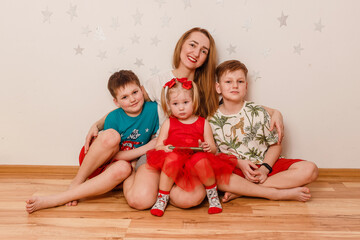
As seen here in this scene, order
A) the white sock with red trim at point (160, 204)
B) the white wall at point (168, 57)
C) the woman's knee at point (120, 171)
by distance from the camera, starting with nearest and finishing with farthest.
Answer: the white sock with red trim at point (160, 204), the woman's knee at point (120, 171), the white wall at point (168, 57)

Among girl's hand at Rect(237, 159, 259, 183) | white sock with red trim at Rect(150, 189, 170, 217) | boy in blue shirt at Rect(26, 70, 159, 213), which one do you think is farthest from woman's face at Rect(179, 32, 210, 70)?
white sock with red trim at Rect(150, 189, 170, 217)

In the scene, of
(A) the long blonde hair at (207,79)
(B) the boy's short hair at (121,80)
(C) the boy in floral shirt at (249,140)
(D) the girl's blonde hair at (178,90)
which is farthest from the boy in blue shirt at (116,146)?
(C) the boy in floral shirt at (249,140)

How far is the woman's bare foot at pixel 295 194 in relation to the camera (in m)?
1.38

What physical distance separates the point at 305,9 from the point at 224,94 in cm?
60

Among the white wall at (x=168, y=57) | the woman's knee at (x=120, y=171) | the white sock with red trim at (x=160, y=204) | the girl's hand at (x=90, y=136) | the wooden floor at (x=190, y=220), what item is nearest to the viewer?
the wooden floor at (x=190, y=220)

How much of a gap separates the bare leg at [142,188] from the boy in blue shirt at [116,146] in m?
0.06

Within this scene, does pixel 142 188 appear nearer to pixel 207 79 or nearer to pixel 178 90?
pixel 178 90

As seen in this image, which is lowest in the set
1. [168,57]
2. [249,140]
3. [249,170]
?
[249,170]

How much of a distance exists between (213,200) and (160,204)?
0.22 meters

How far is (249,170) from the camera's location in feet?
4.62

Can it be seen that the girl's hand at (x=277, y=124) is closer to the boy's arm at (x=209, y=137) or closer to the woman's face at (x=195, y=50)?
the boy's arm at (x=209, y=137)

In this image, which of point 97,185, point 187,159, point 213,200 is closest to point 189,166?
point 187,159

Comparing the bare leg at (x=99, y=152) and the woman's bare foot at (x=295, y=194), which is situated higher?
the bare leg at (x=99, y=152)

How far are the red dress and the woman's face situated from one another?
0.29 m
